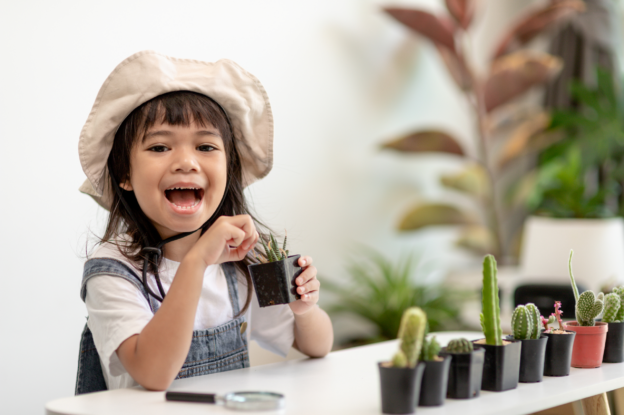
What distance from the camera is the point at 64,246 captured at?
187cm

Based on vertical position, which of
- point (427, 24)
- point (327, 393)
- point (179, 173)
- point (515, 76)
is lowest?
point (327, 393)

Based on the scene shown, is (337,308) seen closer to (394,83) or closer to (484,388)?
(394,83)

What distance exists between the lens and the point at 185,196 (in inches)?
46.7

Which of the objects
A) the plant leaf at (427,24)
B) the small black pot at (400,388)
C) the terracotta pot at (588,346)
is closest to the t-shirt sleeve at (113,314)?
the small black pot at (400,388)

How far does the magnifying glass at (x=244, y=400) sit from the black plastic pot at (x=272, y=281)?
8.2 inches

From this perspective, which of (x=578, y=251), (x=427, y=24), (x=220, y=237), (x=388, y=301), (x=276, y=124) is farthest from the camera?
(x=427, y=24)

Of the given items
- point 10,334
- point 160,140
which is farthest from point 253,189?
point 160,140

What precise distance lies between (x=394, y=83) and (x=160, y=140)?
2061 millimetres

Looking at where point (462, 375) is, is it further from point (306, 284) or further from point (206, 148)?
point (206, 148)

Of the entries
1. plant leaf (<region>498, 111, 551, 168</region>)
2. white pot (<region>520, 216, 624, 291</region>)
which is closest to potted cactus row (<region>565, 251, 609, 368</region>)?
white pot (<region>520, 216, 624, 291</region>)

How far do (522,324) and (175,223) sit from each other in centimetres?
60

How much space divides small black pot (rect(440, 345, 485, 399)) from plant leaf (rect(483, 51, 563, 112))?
2236 millimetres

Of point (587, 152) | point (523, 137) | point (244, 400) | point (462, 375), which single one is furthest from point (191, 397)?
point (587, 152)

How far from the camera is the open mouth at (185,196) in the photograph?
3.83 feet
